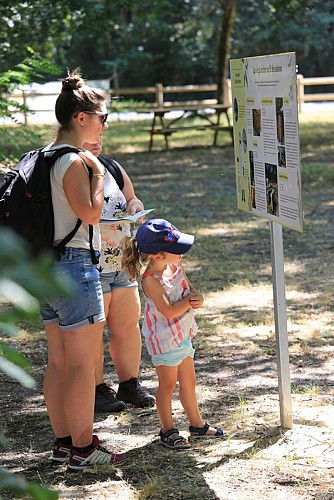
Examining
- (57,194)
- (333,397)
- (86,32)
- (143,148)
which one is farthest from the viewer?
(143,148)

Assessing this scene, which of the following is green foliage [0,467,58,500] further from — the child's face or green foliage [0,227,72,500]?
the child's face

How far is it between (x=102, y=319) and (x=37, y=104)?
2876cm

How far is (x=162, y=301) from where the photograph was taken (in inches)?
149

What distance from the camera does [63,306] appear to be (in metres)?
3.55

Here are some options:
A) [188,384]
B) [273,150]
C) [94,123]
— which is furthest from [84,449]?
[273,150]

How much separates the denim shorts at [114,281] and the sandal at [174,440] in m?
0.80

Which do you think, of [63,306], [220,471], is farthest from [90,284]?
[220,471]

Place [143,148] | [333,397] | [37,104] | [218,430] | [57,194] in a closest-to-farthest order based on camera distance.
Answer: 1. [57,194]
2. [218,430]
3. [333,397]
4. [143,148]
5. [37,104]

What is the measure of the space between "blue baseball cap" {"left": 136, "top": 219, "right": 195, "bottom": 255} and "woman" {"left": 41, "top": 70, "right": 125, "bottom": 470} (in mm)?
191

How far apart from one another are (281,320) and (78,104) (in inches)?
49.5

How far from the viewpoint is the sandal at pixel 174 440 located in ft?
13.0

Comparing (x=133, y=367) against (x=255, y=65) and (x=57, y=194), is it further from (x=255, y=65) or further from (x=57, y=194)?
(x=255, y=65)

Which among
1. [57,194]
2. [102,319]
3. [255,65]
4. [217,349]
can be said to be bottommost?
[217,349]

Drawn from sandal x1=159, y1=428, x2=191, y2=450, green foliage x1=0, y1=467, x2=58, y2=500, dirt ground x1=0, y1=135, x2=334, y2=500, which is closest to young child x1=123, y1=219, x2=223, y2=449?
sandal x1=159, y1=428, x2=191, y2=450
